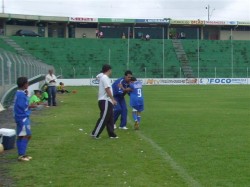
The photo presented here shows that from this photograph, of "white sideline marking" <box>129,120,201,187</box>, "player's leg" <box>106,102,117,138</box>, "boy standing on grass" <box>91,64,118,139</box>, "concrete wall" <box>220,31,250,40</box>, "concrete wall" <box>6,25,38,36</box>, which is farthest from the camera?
"concrete wall" <box>220,31,250,40</box>

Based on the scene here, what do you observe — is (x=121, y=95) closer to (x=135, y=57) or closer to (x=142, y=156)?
(x=142, y=156)

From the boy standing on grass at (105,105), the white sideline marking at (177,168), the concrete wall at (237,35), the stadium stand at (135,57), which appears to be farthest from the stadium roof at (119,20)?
the white sideline marking at (177,168)

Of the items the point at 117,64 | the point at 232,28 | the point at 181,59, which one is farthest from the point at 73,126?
the point at 232,28

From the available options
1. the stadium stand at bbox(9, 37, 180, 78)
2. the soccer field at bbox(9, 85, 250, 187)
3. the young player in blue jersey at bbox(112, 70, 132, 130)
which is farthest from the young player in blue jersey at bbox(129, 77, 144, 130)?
the stadium stand at bbox(9, 37, 180, 78)

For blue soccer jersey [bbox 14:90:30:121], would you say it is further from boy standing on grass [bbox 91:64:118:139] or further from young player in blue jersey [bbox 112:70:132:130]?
young player in blue jersey [bbox 112:70:132:130]

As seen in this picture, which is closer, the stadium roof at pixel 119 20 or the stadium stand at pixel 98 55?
the stadium stand at pixel 98 55

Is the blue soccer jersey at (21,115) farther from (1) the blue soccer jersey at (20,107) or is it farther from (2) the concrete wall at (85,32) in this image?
(2) the concrete wall at (85,32)

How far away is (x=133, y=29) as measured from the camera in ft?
254

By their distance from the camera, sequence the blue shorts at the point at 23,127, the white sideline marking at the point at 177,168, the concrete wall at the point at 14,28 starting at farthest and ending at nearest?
the concrete wall at the point at 14,28 < the blue shorts at the point at 23,127 < the white sideline marking at the point at 177,168

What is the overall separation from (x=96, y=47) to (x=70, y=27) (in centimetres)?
1272

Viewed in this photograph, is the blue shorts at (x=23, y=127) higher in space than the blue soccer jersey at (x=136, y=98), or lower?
lower

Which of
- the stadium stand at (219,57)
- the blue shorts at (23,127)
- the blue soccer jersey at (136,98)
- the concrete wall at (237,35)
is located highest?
the concrete wall at (237,35)

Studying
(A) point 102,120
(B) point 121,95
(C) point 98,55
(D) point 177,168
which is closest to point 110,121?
(A) point 102,120

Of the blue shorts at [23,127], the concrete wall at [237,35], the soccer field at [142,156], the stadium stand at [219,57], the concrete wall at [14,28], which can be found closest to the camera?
the soccer field at [142,156]
